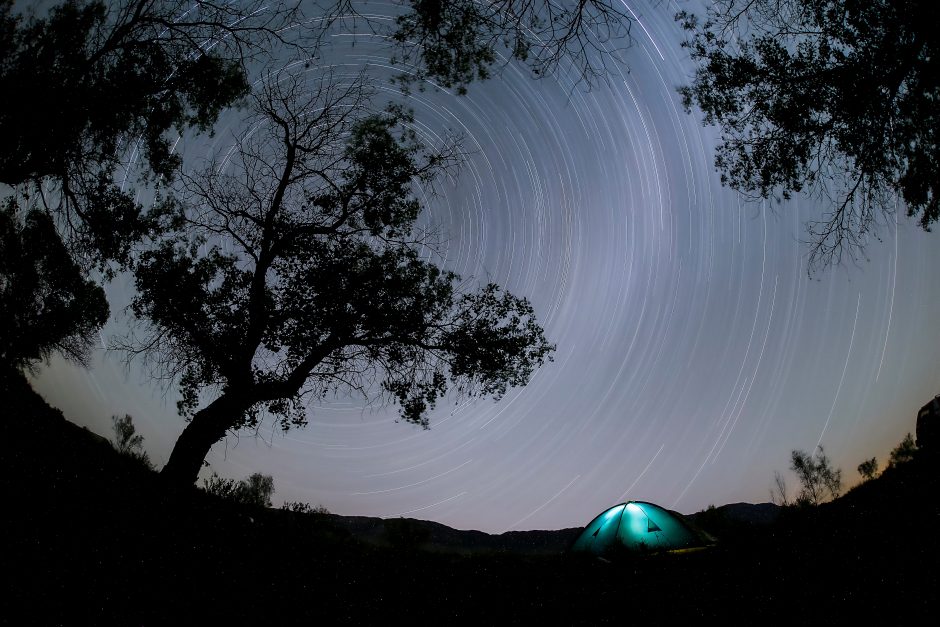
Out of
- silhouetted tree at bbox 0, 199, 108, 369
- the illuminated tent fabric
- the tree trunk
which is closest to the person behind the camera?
the tree trunk

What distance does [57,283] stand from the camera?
49.4 feet

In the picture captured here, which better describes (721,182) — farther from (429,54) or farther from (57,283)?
(57,283)

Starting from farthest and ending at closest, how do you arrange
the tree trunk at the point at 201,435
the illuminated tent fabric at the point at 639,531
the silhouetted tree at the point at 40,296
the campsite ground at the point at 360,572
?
the silhouetted tree at the point at 40,296
the illuminated tent fabric at the point at 639,531
the tree trunk at the point at 201,435
the campsite ground at the point at 360,572

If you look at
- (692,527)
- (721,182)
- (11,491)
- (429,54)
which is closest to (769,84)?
(721,182)

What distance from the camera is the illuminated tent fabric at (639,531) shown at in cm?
1131

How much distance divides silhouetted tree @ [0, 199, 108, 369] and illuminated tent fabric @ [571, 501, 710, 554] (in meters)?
17.4

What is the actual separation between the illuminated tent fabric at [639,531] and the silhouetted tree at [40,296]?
17375 mm

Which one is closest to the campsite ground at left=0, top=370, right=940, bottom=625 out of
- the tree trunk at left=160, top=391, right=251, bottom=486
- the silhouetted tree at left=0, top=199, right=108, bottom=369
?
the tree trunk at left=160, top=391, right=251, bottom=486

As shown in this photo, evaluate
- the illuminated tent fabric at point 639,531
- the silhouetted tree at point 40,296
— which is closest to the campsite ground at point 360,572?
the illuminated tent fabric at point 639,531

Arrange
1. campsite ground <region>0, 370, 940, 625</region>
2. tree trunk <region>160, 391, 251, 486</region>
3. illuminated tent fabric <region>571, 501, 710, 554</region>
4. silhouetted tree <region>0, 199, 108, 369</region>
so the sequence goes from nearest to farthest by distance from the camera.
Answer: campsite ground <region>0, 370, 940, 625</region> → tree trunk <region>160, 391, 251, 486</region> → illuminated tent fabric <region>571, 501, 710, 554</region> → silhouetted tree <region>0, 199, 108, 369</region>

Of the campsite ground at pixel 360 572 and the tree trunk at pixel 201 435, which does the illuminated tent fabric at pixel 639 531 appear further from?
the tree trunk at pixel 201 435

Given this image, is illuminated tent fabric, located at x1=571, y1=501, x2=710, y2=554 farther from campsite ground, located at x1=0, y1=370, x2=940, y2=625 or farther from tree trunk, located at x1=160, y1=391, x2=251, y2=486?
tree trunk, located at x1=160, y1=391, x2=251, y2=486

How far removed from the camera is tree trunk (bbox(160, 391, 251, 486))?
1008cm

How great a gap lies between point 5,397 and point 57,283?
955 cm
